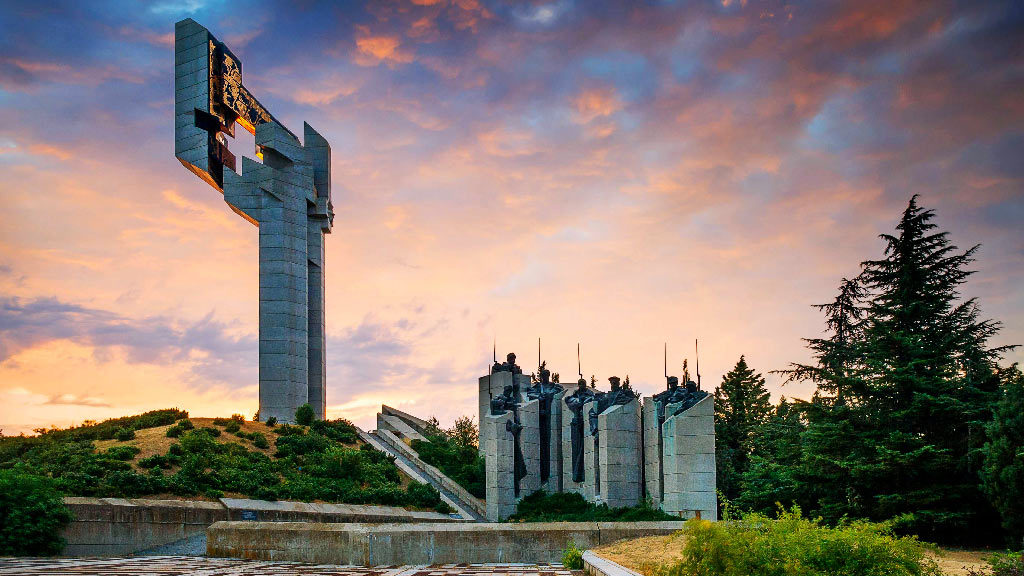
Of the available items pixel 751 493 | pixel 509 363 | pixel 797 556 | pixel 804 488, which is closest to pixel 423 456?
pixel 509 363

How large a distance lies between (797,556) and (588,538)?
293 inches

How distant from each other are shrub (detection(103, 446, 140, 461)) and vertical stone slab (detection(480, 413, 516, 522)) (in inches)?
398

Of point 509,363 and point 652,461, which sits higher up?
point 509,363

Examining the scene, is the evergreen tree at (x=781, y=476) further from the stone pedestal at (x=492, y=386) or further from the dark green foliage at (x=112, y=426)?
the dark green foliage at (x=112, y=426)

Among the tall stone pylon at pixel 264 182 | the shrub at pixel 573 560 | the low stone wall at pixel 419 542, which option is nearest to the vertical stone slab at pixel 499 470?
the low stone wall at pixel 419 542

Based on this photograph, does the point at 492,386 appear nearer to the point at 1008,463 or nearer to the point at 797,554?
the point at 1008,463

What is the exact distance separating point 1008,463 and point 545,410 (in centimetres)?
1352

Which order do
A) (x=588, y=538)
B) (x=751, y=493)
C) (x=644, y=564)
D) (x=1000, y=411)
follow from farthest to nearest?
(x=751, y=493) → (x=1000, y=411) → (x=588, y=538) → (x=644, y=564)

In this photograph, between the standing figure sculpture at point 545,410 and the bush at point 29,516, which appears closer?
the bush at point 29,516

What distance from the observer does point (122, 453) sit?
22.5 meters

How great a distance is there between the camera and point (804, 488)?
67.5ft

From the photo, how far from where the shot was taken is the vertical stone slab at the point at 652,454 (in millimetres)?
22375

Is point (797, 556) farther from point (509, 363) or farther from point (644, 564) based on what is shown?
point (509, 363)

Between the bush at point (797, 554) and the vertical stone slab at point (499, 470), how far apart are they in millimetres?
15972
